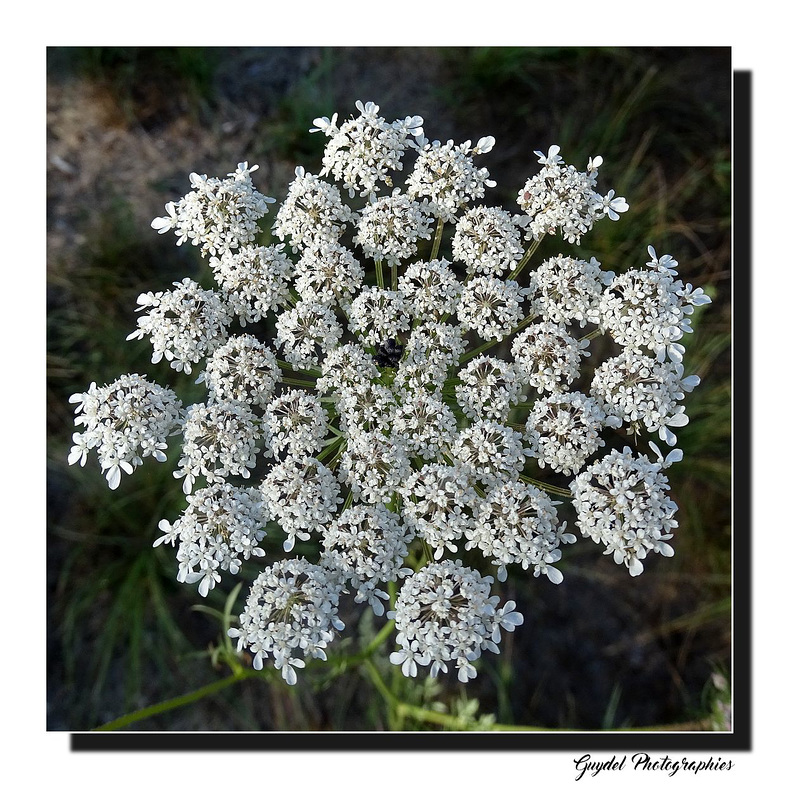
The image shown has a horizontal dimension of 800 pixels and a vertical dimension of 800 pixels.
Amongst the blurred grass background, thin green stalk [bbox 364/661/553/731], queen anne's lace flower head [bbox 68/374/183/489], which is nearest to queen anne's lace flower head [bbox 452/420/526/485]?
queen anne's lace flower head [bbox 68/374/183/489]

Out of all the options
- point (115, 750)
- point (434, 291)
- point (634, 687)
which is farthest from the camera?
point (634, 687)

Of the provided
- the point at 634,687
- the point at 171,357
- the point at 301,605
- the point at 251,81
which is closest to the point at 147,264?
the point at 251,81

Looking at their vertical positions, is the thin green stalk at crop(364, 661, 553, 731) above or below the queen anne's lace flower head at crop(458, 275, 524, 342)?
below

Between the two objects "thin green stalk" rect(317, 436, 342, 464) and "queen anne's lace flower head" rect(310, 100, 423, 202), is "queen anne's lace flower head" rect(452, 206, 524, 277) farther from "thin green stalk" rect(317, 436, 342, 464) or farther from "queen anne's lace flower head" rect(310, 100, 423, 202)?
"thin green stalk" rect(317, 436, 342, 464)

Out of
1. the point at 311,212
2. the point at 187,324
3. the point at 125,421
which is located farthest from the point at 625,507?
the point at 125,421

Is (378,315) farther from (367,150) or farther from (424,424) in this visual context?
(367,150)

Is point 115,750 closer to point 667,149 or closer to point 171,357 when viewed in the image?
point 171,357
